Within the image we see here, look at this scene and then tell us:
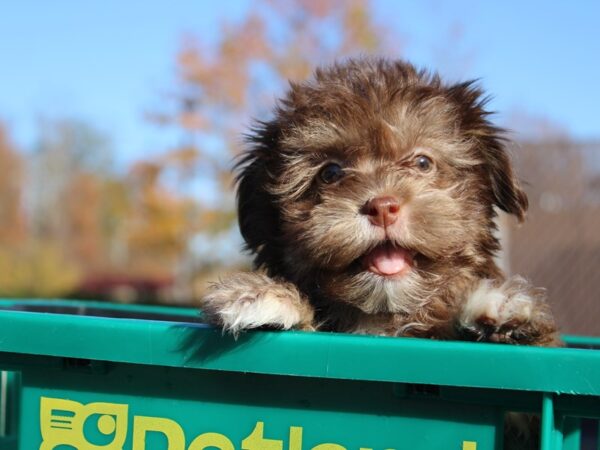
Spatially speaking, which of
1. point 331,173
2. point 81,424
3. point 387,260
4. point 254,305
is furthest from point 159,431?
point 331,173

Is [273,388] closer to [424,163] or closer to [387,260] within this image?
[387,260]

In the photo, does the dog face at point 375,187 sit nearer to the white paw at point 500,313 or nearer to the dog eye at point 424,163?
the dog eye at point 424,163

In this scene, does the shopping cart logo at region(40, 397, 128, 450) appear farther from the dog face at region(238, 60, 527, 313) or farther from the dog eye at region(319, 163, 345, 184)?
the dog eye at region(319, 163, 345, 184)

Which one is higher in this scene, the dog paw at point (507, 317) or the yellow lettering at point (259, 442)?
the dog paw at point (507, 317)

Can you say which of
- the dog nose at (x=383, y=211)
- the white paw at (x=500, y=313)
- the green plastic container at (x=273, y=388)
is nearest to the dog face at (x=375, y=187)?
the dog nose at (x=383, y=211)

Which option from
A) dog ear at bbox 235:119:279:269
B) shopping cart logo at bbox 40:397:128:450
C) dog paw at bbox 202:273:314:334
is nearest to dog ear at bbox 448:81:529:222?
dog ear at bbox 235:119:279:269

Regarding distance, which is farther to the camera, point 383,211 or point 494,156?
point 494,156

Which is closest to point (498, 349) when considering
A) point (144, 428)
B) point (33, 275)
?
point (144, 428)
